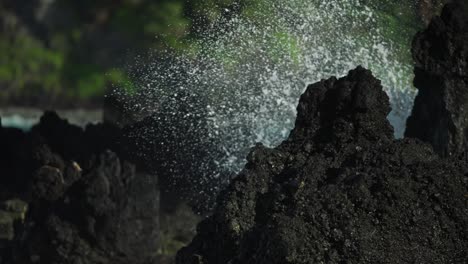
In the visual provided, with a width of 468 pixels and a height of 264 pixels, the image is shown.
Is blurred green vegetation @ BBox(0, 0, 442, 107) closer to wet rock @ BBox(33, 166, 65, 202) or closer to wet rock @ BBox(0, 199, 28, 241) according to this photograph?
wet rock @ BBox(0, 199, 28, 241)

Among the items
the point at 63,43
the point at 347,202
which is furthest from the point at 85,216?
the point at 63,43

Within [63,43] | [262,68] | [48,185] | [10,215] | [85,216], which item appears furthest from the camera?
[63,43]

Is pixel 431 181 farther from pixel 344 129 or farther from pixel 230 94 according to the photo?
pixel 230 94

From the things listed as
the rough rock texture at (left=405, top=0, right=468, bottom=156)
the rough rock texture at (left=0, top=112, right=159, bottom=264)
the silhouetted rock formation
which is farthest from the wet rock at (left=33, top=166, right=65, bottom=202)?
the rough rock texture at (left=405, top=0, right=468, bottom=156)

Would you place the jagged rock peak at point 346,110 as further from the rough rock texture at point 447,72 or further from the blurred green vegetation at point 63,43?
the blurred green vegetation at point 63,43

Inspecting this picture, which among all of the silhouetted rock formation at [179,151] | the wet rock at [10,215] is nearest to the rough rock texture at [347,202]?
the silhouetted rock formation at [179,151]

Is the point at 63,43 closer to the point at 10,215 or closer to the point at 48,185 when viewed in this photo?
the point at 10,215

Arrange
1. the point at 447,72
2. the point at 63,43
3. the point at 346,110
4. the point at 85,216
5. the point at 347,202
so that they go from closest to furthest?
the point at 347,202
the point at 346,110
the point at 447,72
the point at 85,216
the point at 63,43
